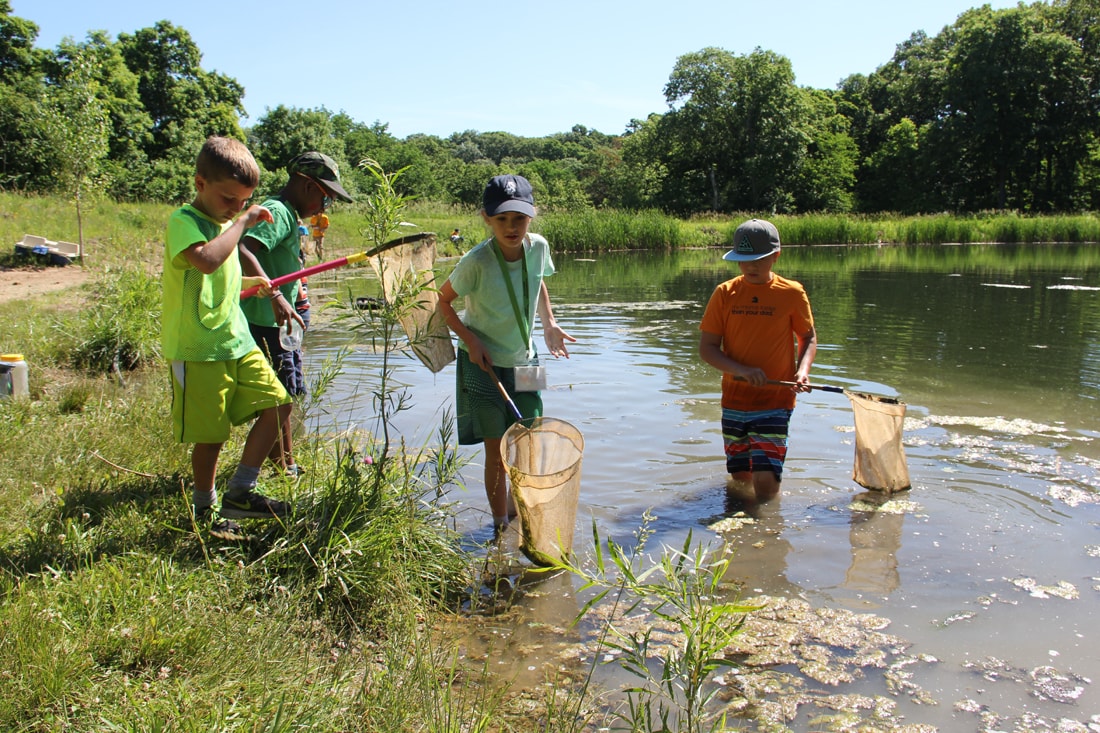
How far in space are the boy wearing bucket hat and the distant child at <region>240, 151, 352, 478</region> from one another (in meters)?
2.31

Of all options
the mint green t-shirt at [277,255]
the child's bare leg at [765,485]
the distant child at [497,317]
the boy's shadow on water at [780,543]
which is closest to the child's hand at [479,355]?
the distant child at [497,317]

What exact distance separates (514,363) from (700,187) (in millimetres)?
60575

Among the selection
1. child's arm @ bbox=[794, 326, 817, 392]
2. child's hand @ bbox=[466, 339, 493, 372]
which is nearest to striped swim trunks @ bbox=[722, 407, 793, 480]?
child's arm @ bbox=[794, 326, 817, 392]

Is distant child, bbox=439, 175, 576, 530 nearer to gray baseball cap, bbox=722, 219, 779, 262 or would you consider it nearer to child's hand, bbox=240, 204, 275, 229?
child's hand, bbox=240, 204, 275, 229

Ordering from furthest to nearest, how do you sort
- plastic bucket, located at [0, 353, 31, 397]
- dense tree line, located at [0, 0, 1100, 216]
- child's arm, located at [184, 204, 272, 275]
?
dense tree line, located at [0, 0, 1100, 216] → plastic bucket, located at [0, 353, 31, 397] → child's arm, located at [184, 204, 272, 275]

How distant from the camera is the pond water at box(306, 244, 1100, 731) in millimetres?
3371

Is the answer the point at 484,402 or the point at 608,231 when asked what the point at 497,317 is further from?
the point at 608,231

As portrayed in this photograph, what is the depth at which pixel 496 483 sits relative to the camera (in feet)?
15.3

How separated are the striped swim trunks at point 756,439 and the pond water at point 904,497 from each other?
1.02 feet

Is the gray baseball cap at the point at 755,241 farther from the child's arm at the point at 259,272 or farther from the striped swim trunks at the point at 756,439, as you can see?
the child's arm at the point at 259,272

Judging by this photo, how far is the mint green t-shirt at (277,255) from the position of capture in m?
4.53

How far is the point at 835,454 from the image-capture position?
21.9 feet

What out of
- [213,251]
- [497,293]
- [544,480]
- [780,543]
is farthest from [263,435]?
[780,543]

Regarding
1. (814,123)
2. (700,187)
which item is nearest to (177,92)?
(700,187)
